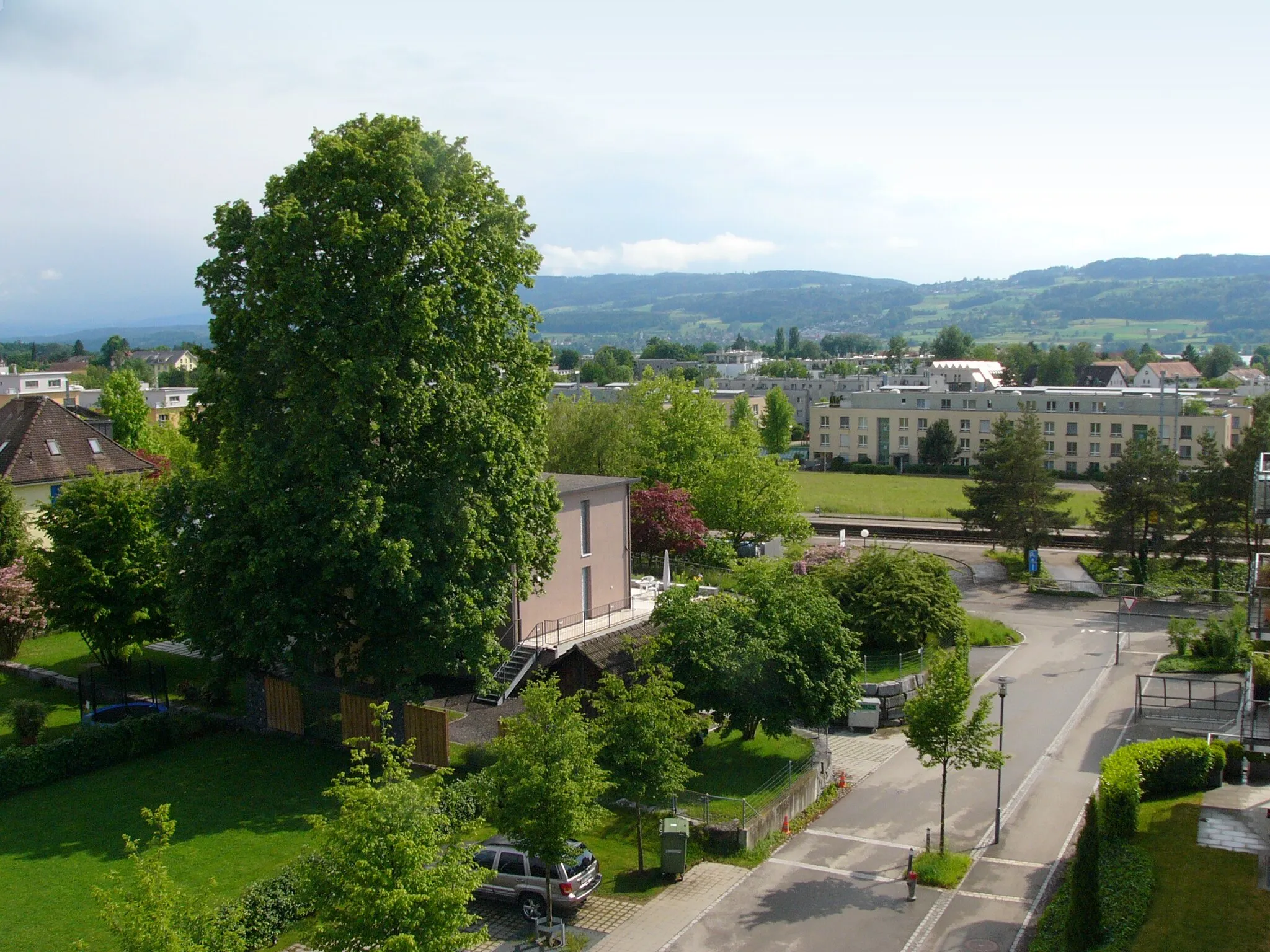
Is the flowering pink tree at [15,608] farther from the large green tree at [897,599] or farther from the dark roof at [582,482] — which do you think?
the large green tree at [897,599]

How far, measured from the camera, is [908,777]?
2584 centimetres

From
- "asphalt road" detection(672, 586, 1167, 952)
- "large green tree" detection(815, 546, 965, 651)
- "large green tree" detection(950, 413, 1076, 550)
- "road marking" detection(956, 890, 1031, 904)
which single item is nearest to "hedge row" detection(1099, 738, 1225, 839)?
"asphalt road" detection(672, 586, 1167, 952)

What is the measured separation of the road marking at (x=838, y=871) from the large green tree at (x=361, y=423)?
7962 mm

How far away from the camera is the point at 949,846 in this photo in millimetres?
22031

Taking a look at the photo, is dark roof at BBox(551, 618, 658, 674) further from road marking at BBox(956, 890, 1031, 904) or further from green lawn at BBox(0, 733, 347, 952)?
road marking at BBox(956, 890, 1031, 904)

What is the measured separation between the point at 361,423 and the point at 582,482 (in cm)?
1046

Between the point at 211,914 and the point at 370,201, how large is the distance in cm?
1559

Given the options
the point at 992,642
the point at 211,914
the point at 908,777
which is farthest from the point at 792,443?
the point at 211,914

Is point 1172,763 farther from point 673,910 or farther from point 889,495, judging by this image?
point 889,495

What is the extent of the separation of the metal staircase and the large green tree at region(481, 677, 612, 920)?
8.70 m

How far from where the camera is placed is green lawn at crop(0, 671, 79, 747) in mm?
25734

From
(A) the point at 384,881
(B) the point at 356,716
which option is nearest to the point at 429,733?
(B) the point at 356,716

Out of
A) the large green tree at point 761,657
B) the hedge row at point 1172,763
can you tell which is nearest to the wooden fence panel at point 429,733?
the large green tree at point 761,657

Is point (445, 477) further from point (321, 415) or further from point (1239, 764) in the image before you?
point (1239, 764)
